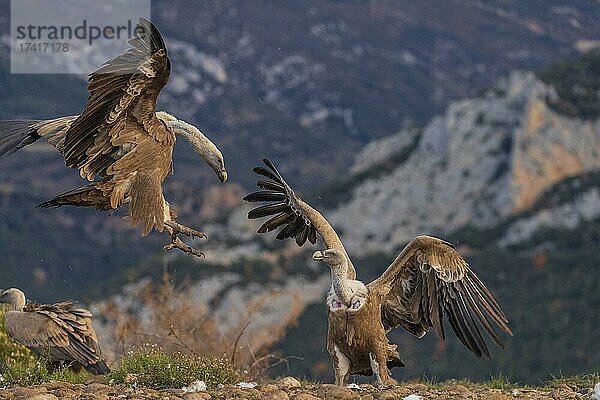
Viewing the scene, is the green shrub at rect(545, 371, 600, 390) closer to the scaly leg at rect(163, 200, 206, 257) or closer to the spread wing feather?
the spread wing feather

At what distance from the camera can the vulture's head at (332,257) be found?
8.39 m

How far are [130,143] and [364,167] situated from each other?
177ft

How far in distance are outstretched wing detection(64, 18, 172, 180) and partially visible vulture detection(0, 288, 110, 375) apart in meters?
2.15

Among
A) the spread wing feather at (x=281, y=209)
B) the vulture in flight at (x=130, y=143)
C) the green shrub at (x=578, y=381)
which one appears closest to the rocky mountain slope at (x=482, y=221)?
the green shrub at (x=578, y=381)

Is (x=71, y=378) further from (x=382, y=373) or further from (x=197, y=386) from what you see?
(x=382, y=373)

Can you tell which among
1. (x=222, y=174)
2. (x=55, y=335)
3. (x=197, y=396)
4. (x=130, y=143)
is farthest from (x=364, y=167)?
(x=197, y=396)

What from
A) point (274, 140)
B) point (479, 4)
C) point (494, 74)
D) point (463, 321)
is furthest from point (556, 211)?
point (479, 4)

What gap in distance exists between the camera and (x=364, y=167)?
62.8m

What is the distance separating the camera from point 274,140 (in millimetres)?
123875

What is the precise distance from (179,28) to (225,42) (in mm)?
7054

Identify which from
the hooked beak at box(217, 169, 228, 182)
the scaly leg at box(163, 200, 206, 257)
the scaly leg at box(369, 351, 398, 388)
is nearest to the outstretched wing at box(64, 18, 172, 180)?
the hooked beak at box(217, 169, 228, 182)

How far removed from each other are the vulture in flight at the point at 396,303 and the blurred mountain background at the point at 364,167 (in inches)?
166

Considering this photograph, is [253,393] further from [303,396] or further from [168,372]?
[168,372]

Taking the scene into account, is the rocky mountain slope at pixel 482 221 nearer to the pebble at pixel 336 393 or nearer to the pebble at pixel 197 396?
the pebble at pixel 336 393
